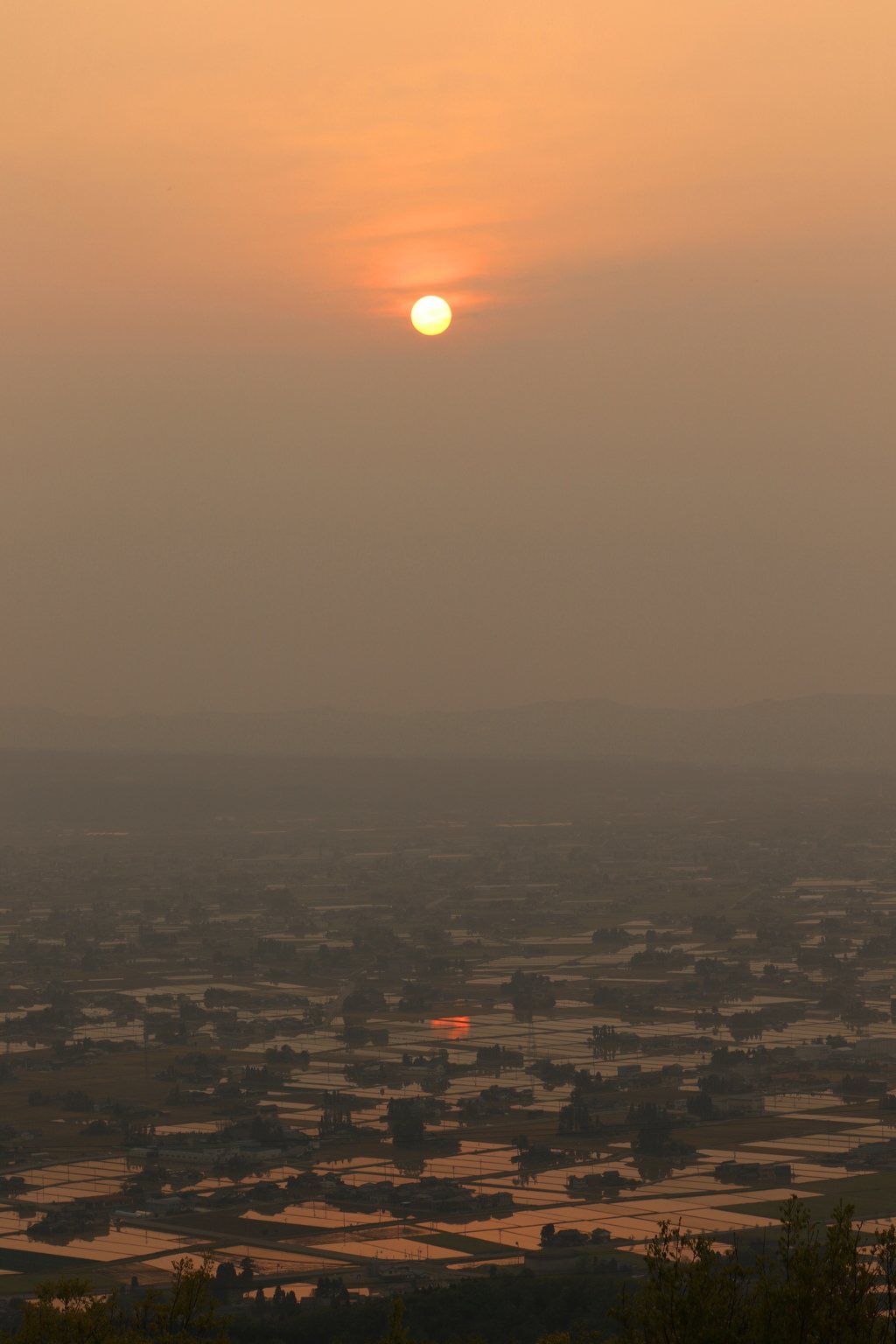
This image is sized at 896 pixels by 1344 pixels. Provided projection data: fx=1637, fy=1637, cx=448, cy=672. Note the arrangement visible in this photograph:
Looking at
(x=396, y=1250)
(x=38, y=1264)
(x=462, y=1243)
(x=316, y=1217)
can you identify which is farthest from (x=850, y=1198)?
(x=38, y=1264)

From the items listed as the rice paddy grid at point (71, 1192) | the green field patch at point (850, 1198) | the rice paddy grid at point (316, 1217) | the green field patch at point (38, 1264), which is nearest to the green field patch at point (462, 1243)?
the rice paddy grid at point (316, 1217)

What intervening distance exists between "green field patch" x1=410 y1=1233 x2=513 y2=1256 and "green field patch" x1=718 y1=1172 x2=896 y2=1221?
21.0ft

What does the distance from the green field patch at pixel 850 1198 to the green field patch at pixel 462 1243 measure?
21.0 feet

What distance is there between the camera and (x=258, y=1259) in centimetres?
3812

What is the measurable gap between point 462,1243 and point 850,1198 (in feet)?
33.2

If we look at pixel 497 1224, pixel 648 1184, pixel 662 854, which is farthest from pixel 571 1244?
pixel 662 854

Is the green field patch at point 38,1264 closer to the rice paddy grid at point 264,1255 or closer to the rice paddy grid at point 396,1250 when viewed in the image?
the rice paddy grid at point 264,1255

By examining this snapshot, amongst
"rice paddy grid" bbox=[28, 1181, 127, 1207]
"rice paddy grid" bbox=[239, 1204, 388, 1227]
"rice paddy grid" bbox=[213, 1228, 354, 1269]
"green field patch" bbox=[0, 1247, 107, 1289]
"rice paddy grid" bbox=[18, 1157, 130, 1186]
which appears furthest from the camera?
"rice paddy grid" bbox=[18, 1157, 130, 1186]

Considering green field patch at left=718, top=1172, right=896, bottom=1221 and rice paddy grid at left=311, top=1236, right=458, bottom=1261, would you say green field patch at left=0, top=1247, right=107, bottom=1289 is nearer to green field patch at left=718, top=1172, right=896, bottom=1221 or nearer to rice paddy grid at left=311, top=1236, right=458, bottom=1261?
rice paddy grid at left=311, top=1236, right=458, bottom=1261

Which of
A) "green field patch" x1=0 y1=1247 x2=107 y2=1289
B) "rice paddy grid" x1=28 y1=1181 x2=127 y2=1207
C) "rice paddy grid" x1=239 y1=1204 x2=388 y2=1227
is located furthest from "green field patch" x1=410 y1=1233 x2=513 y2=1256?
"rice paddy grid" x1=28 y1=1181 x2=127 y2=1207

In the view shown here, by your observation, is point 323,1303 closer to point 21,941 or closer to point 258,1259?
point 258,1259

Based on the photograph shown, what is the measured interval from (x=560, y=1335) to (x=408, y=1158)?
2731 centimetres

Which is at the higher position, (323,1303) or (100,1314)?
(100,1314)

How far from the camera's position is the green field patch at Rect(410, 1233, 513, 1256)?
38.5 meters
